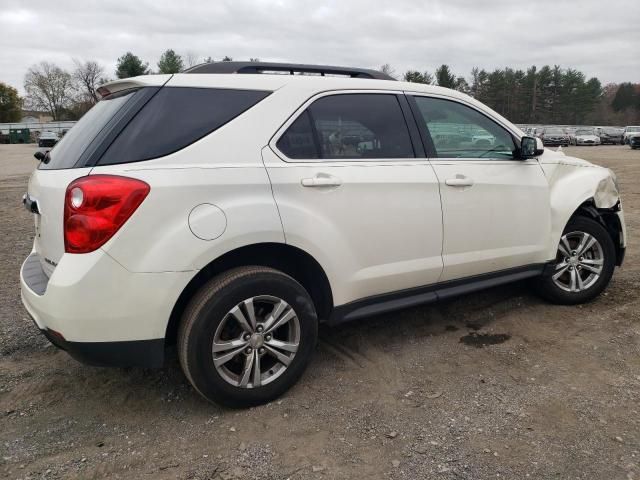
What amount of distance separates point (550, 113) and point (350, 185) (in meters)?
80.4

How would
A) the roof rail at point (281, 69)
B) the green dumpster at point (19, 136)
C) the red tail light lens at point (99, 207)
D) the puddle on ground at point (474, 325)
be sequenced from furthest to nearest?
1. the green dumpster at point (19, 136)
2. the puddle on ground at point (474, 325)
3. the roof rail at point (281, 69)
4. the red tail light lens at point (99, 207)

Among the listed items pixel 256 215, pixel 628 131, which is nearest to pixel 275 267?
pixel 256 215

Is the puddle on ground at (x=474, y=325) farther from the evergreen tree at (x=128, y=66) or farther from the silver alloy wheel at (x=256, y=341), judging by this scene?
the evergreen tree at (x=128, y=66)

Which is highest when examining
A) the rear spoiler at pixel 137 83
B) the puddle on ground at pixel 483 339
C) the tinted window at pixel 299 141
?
the rear spoiler at pixel 137 83

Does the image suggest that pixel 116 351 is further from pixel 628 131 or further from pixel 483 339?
pixel 628 131

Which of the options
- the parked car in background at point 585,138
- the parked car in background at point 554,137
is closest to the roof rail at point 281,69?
the parked car in background at point 554,137

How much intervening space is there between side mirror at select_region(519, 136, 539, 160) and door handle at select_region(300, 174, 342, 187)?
5.38ft

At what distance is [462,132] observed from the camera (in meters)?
3.59

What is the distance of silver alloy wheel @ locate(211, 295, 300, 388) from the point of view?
2637mm

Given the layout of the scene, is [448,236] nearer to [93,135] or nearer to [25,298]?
[93,135]

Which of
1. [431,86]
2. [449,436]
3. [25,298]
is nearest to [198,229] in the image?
[25,298]

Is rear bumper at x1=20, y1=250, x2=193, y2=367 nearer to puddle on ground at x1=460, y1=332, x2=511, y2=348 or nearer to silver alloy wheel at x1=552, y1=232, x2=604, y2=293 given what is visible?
puddle on ground at x1=460, y1=332, x2=511, y2=348

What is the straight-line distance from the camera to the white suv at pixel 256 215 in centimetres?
239

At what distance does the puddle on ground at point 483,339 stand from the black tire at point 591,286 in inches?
28.8
